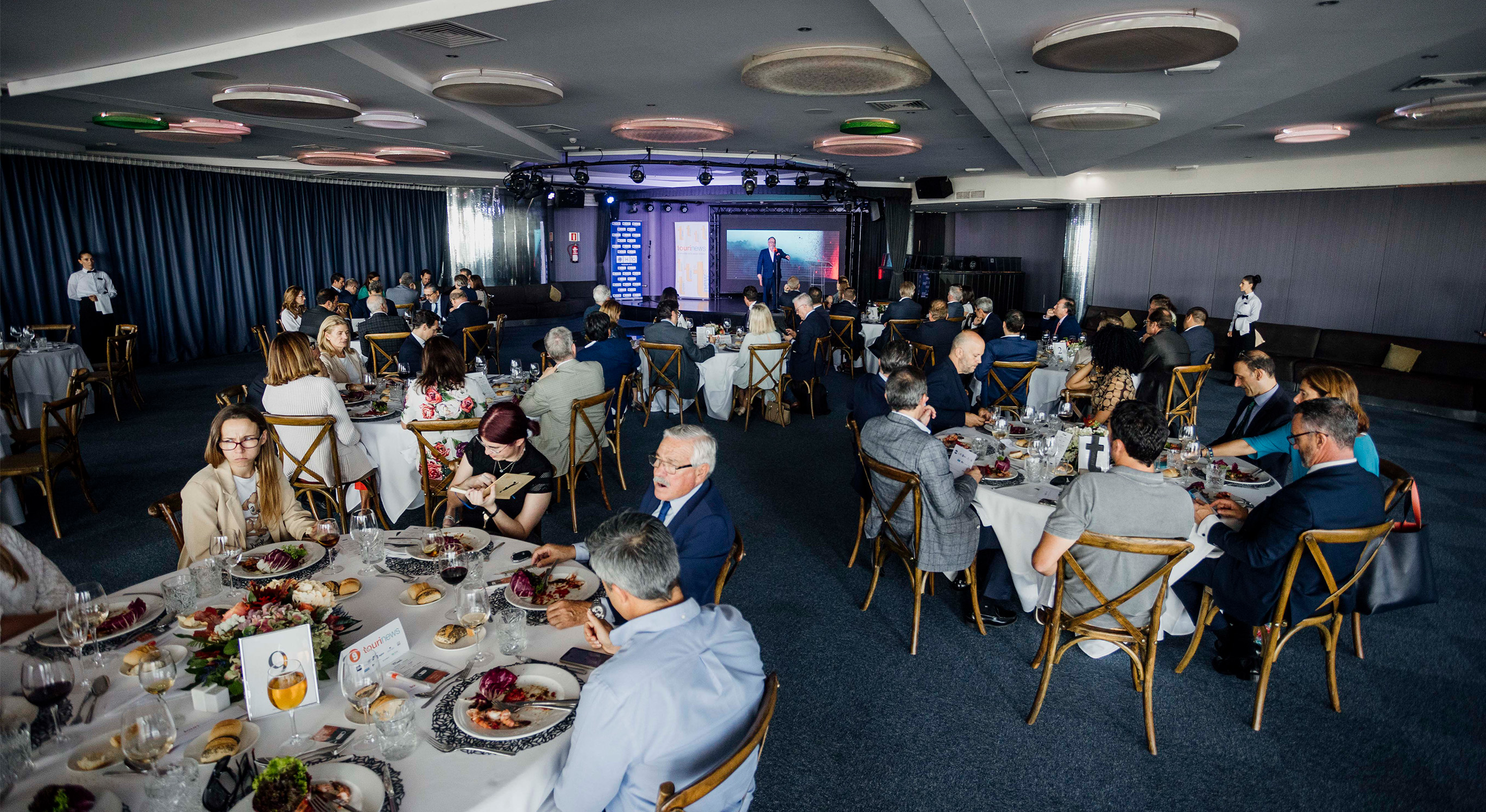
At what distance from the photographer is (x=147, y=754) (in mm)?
1519

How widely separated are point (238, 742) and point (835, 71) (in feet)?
16.2

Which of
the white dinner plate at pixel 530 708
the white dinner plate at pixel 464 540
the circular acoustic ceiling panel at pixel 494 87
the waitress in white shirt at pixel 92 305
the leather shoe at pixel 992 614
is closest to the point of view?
the white dinner plate at pixel 530 708

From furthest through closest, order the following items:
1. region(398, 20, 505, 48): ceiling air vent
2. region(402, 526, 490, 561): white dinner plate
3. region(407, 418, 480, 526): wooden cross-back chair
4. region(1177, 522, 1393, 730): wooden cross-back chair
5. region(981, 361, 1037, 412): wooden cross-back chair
A: region(981, 361, 1037, 412): wooden cross-back chair < region(398, 20, 505, 48): ceiling air vent < region(407, 418, 480, 526): wooden cross-back chair < region(1177, 522, 1393, 730): wooden cross-back chair < region(402, 526, 490, 561): white dinner plate

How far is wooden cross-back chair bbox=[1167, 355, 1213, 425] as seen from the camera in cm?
617

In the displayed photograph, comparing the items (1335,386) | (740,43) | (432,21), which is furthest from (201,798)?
(740,43)

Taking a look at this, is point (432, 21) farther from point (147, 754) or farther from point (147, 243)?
point (147, 243)

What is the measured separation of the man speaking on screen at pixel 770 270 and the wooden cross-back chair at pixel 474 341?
31.3 feet

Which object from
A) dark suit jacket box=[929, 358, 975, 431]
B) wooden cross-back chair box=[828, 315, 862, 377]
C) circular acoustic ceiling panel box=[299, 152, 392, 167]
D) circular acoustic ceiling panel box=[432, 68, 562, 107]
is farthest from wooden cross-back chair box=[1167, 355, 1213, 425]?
circular acoustic ceiling panel box=[299, 152, 392, 167]

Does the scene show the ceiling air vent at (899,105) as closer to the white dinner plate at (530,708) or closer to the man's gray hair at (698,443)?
the man's gray hair at (698,443)

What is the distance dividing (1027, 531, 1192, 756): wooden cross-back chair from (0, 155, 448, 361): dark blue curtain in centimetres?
1301

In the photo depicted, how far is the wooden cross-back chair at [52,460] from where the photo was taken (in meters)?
4.66

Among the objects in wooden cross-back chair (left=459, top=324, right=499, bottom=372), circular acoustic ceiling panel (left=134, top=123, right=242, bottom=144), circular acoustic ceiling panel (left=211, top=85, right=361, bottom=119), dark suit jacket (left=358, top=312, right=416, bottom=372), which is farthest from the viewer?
wooden cross-back chair (left=459, top=324, right=499, bottom=372)

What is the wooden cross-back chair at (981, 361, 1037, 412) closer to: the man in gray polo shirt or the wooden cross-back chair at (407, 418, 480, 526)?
the man in gray polo shirt

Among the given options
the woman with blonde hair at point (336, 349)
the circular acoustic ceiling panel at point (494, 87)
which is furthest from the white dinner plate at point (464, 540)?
the circular acoustic ceiling panel at point (494, 87)
